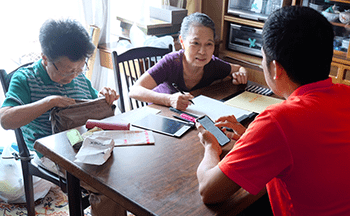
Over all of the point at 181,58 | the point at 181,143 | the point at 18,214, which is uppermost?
the point at 181,58

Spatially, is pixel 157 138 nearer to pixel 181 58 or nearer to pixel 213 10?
pixel 181 58

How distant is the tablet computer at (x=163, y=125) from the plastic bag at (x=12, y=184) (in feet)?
3.29

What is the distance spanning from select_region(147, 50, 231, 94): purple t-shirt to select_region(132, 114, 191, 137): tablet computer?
0.45m

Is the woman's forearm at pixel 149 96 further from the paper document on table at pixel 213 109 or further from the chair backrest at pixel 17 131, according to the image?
the chair backrest at pixel 17 131

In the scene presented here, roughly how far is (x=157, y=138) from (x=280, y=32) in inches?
25.5

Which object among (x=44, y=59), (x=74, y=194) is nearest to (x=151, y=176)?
(x=74, y=194)

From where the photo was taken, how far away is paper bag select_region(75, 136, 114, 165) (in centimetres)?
110

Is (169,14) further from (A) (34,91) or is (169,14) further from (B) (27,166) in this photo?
(B) (27,166)

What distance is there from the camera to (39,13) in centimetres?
238

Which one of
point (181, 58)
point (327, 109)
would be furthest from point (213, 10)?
point (327, 109)

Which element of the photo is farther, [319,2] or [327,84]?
[319,2]

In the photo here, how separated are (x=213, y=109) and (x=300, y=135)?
0.78 m

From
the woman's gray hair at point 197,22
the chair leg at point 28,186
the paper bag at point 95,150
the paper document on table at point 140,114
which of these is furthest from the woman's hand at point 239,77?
the chair leg at point 28,186

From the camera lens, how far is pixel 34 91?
58.7 inches
